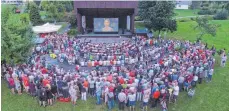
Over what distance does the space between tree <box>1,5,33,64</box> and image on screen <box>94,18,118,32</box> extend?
59.4ft

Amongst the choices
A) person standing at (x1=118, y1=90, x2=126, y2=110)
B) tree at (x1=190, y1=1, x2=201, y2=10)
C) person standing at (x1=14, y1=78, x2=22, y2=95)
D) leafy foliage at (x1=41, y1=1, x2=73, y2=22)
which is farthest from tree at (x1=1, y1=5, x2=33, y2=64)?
tree at (x1=190, y1=1, x2=201, y2=10)

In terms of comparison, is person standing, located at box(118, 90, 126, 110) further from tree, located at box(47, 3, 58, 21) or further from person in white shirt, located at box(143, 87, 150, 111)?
tree, located at box(47, 3, 58, 21)

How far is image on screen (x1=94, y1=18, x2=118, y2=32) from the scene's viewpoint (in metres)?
38.8

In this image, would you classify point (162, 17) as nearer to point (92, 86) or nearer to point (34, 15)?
point (92, 86)

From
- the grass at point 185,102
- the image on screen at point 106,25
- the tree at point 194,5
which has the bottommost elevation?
the grass at point 185,102

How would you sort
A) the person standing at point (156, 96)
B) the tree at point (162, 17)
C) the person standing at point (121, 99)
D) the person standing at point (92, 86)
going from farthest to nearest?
the tree at point (162, 17)
the person standing at point (92, 86)
the person standing at point (156, 96)
the person standing at point (121, 99)

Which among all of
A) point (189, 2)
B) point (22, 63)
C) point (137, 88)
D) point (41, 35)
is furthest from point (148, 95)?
point (189, 2)

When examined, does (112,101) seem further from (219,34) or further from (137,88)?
(219,34)

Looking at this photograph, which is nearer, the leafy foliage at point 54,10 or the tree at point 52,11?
the tree at point 52,11

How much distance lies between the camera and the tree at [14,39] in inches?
764

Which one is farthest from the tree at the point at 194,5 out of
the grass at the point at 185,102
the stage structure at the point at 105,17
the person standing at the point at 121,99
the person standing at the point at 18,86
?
the person standing at the point at 18,86

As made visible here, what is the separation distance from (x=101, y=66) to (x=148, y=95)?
25.8 feet

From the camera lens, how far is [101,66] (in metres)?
22.8

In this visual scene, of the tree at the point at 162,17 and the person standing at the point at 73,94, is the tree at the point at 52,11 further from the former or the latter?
the person standing at the point at 73,94
